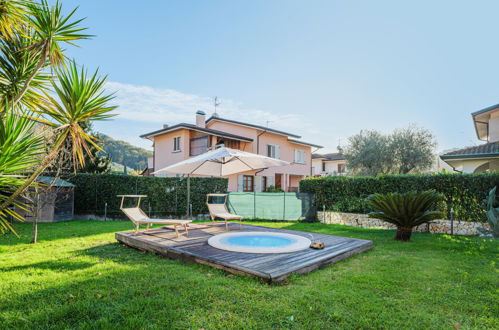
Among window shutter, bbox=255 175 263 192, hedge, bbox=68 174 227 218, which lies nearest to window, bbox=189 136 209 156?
hedge, bbox=68 174 227 218

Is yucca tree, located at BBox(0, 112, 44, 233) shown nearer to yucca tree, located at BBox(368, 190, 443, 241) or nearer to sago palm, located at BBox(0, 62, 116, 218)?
sago palm, located at BBox(0, 62, 116, 218)

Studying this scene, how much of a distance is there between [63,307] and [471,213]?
42.0ft

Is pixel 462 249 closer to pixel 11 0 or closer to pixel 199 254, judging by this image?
pixel 199 254

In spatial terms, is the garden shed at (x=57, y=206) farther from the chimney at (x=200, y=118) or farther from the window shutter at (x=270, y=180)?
the window shutter at (x=270, y=180)

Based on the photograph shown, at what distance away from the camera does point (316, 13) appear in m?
11.5

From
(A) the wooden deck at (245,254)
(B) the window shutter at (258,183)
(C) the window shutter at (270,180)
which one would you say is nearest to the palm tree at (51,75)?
(A) the wooden deck at (245,254)

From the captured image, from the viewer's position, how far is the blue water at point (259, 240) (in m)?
7.13

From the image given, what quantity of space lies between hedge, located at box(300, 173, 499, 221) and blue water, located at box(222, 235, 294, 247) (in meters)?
6.33

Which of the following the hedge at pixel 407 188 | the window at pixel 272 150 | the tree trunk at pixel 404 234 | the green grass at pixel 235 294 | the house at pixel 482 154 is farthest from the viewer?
the window at pixel 272 150

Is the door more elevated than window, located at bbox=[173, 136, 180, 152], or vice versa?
window, located at bbox=[173, 136, 180, 152]

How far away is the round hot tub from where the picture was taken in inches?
239

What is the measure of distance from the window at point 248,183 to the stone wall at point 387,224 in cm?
1070

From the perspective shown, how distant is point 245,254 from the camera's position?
579 cm

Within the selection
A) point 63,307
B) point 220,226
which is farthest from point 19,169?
point 220,226
